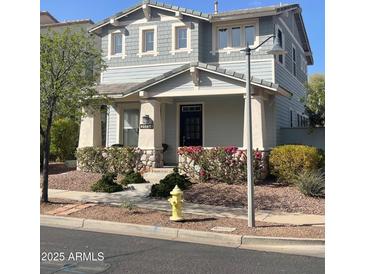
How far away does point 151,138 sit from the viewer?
51.8ft

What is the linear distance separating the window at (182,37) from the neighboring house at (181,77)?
4 cm

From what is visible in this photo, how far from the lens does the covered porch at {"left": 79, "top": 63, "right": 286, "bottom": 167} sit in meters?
14.7

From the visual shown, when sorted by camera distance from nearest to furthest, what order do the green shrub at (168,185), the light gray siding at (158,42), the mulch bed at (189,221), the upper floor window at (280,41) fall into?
the mulch bed at (189,221), the green shrub at (168,185), the light gray siding at (158,42), the upper floor window at (280,41)

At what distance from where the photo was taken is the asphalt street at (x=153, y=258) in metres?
5.86

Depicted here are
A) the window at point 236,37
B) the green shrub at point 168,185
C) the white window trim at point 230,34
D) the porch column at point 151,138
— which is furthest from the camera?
the window at point 236,37

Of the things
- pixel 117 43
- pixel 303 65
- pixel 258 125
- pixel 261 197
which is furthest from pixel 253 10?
pixel 303 65

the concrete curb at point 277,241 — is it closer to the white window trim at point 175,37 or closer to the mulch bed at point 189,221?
the mulch bed at point 189,221

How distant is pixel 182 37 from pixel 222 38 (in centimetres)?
169

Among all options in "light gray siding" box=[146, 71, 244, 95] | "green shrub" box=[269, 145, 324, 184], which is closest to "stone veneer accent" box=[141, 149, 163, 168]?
"light gray siding" box=[146, 71, 244, 95]

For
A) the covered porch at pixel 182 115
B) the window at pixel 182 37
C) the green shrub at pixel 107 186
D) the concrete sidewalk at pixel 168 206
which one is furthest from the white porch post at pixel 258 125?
the window at pixel 182 37

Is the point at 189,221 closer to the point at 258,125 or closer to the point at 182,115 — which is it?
the point at 258,125

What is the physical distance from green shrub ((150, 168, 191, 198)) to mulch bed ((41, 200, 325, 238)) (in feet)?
5.64
